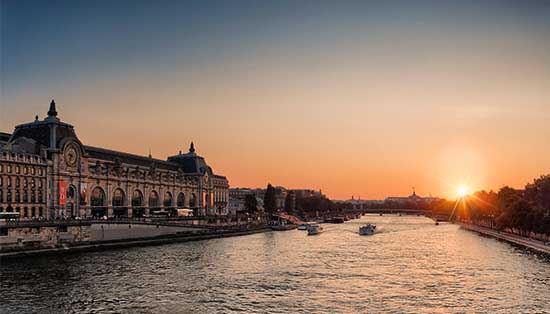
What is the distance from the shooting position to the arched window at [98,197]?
124 meters

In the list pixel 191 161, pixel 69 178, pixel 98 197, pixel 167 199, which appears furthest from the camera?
pixel 191 161

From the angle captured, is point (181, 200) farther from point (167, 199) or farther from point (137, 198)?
point (137, 198)

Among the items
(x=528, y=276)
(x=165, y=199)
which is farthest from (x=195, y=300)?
(x=165, y=199)

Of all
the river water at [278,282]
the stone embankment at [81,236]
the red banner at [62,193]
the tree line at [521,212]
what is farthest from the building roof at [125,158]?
the tree line at [521,212]

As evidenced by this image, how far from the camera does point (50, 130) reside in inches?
4449

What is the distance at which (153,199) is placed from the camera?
151875 millimetres

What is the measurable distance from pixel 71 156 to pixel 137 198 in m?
30.3

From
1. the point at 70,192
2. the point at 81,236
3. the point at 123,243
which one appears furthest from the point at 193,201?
the point at 81,236

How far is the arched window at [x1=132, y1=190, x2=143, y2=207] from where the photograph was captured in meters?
141

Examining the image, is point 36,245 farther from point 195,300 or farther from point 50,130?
point 195,300

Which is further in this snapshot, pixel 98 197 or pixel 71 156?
pixel 98 197

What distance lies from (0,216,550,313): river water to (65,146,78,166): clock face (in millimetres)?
34901

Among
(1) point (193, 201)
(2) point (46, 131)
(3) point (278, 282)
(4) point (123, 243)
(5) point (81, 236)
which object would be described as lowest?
(3) point (278, 282)

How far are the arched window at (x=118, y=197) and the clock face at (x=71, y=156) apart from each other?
18044 millimetres
